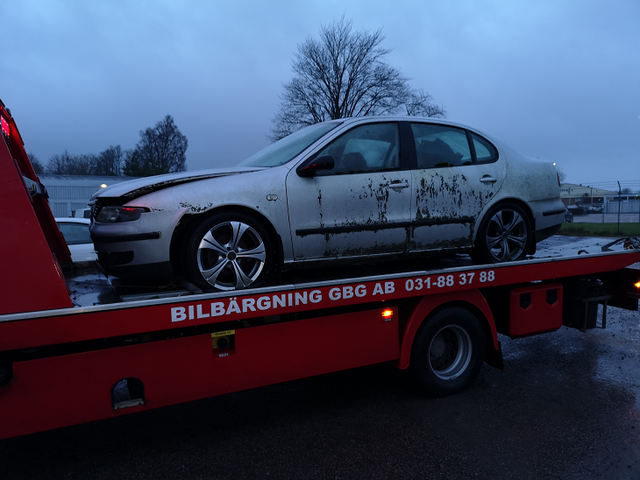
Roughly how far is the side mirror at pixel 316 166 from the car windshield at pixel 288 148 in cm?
26

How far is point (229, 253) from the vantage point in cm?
336

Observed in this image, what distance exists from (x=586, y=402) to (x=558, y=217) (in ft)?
6.23

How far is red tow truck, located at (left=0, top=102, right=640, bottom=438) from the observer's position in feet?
8.29

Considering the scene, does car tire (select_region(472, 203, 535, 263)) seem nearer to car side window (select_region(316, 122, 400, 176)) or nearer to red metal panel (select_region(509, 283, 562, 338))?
red metal panel (select_region(509, 283, 562, 338))

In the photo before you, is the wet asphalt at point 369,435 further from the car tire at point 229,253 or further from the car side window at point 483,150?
the car side window at point 483,150

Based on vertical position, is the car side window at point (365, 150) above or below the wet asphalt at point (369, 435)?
above

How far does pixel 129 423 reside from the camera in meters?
3.74

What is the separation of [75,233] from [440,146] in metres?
5.66

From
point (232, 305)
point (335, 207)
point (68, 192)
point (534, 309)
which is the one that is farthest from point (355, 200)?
point (68, 192)

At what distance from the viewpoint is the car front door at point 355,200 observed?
12.1 feet

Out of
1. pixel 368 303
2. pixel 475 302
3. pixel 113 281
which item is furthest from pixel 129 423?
pixel 475 302

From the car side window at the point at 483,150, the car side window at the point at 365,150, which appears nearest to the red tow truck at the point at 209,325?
the car side window at the point at 365,150

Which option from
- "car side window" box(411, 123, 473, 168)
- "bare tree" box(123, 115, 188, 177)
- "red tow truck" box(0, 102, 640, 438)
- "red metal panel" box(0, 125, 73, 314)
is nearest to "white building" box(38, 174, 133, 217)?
"red tow truck" box(0, 102, 640, 438)

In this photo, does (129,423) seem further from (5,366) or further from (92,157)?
(92,157)
